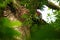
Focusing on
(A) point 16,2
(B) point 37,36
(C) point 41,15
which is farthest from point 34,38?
(C) point 41,15

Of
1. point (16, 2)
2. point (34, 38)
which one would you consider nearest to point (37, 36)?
point (34, 38)

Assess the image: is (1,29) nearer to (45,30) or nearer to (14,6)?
(45,30)

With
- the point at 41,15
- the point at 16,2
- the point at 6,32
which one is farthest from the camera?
the point at 41,15

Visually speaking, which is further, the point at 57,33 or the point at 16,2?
the point at 16,2

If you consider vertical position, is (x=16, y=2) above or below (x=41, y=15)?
above

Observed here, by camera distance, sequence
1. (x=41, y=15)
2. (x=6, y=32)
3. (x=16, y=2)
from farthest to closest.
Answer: (x=41, y=15) < (x=16, y=2) < (x=6, y=32)

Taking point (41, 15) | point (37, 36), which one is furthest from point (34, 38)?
point (41, 15)

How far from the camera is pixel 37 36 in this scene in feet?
1.27

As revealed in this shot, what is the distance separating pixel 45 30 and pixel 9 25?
0.25 feet

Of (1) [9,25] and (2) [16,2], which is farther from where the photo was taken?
(2) [16,2]

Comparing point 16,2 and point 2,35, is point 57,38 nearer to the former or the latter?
point 2,35

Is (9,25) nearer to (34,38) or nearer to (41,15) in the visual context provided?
(34,38)

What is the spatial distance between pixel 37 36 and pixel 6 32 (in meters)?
0.06

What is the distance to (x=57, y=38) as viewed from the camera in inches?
16.1
